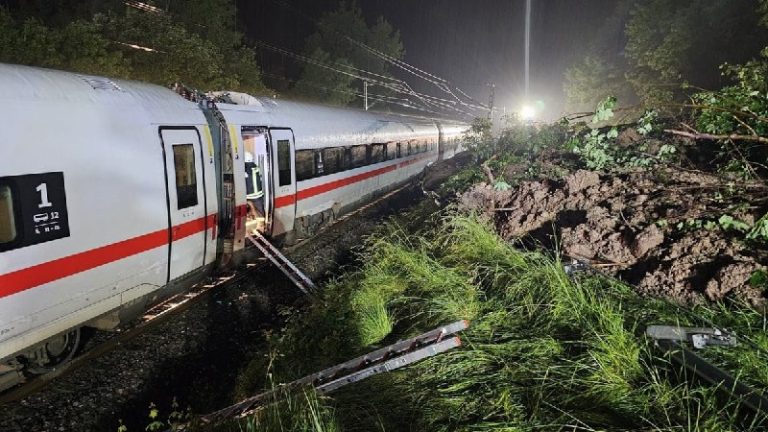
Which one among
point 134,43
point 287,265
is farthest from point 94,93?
point 134,43

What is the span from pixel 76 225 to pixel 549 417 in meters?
4.40

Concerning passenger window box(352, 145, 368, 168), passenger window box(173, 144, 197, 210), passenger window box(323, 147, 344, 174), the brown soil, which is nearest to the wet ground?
passenger window box(173, 144, 197, 210)

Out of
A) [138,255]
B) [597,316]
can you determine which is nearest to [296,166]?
[138,255]

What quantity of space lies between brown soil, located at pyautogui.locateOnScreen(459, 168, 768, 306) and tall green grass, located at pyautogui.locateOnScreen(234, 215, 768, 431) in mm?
343

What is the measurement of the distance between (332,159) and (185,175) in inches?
197

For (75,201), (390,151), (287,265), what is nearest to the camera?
(75,201)

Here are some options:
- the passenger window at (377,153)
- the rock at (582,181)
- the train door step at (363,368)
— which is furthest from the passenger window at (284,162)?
the passenger window at (377,153)

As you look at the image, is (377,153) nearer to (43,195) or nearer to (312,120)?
(312,120)

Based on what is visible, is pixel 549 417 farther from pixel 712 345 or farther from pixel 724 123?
pixel 724 123

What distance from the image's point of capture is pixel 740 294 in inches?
159

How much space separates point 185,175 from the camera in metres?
6.06

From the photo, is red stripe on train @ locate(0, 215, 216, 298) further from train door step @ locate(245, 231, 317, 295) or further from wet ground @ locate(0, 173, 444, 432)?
train door step @ locate(245, 231, 317, 295)

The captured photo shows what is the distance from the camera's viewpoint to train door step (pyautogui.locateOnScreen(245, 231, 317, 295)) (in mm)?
7055

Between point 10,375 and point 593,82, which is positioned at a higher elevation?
point 593,82
